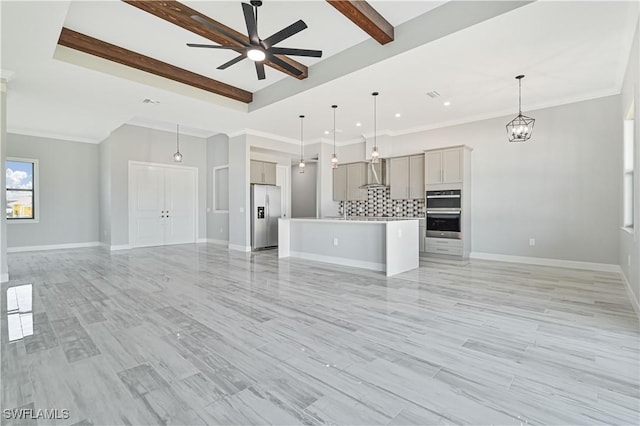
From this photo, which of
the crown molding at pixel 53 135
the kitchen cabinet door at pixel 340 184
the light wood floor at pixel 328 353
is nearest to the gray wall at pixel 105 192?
the crown molding at pixel 53 135

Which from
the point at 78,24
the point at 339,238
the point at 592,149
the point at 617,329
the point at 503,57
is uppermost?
the point at 78,24

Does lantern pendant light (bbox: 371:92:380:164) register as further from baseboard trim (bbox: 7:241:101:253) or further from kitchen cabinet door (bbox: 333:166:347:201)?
baseboard trim (bbox: 7:241:101:253)

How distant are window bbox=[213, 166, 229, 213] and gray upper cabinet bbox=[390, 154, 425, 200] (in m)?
4.78

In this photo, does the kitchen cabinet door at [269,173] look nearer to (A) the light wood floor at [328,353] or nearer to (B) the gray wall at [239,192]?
(B) the gray wall at [239,192]

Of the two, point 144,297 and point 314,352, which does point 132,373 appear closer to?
point 314,352

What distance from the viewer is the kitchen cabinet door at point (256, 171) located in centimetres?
788

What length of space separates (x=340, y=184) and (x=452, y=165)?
3173 millimetres

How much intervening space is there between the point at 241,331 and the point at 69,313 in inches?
75.0

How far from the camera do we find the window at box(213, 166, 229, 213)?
8930 millimetres

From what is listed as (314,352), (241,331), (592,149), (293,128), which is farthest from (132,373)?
(592,149)

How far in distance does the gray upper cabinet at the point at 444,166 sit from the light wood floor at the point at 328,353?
2.75 m

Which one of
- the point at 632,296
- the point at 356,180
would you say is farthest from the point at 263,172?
the point at 632,296

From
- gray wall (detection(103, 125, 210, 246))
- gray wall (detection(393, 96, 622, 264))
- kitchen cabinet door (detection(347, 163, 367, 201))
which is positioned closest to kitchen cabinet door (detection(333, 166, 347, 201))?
kitchen cabinet door (detection(347, 163, 367, 201))

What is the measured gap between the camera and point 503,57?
3.80 meters
